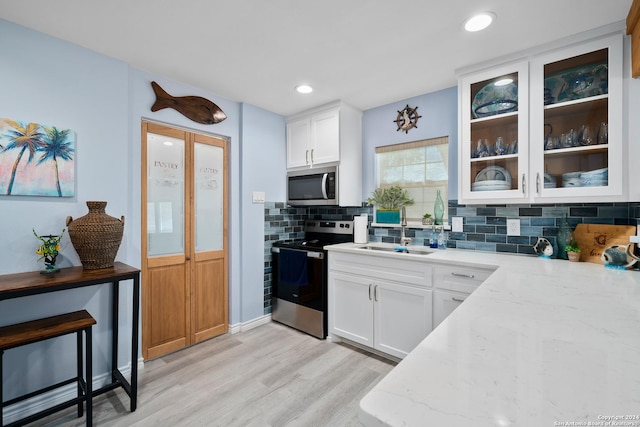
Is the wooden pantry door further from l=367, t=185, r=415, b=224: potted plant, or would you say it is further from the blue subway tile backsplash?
l=367, t=185, r=415, b=224: potted plant

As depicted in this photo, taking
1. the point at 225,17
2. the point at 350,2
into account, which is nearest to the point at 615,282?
the point at 350,2

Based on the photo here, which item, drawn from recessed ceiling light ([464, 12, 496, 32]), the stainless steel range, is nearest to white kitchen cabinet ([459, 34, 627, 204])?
recessed ceiling light ([464, 12, 496, 32])

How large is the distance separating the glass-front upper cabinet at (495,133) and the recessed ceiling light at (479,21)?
499 millimetres

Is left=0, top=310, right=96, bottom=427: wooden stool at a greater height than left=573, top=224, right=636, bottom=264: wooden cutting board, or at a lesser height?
lesser

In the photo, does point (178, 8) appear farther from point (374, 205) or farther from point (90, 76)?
point (374, 205)

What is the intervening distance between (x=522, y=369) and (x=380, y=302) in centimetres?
189

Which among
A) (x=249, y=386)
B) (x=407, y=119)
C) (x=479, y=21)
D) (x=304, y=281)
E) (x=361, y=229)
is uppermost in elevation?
(x=479, y=21)

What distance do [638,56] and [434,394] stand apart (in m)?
2.14

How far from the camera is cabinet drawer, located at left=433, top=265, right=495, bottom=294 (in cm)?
201

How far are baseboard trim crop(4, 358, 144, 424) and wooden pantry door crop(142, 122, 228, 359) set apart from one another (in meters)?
0.39

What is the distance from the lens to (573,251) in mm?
2000

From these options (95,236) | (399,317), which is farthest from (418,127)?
(95,236)

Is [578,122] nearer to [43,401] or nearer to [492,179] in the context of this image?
[492,179]

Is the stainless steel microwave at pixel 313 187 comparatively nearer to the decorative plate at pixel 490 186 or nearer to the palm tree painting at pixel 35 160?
the decorative plate at pixel 490 186
